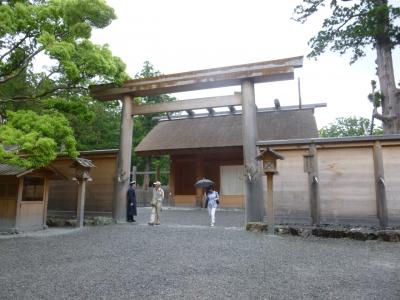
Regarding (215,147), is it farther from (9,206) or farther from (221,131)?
(9,206)

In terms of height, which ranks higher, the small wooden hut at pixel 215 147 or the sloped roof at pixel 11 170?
the small wooden hut at pixel 215 147

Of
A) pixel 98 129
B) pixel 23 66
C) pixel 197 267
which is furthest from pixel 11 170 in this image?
pixel 98 129

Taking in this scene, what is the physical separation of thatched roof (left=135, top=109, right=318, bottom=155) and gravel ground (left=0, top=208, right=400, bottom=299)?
9.33 m

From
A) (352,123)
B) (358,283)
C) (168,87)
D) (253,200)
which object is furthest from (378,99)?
(352,123)

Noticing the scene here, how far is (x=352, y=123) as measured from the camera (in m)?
35.5

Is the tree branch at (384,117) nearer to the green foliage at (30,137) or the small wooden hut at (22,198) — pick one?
the green foliage at (30,137)

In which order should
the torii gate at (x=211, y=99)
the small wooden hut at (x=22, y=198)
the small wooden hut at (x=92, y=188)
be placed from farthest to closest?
the small wooden hut at (x=92, y=188), the small wooden hut at (x=22, y=198), the torii gate at (x=211, y=99)

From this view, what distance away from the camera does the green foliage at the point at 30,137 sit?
6.73 meters

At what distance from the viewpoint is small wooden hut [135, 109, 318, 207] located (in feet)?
54.5

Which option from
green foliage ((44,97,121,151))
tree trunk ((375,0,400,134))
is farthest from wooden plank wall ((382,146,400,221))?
green foliage ((44,97,121,151))

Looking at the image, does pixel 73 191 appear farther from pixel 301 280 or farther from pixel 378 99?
pixel 378 99

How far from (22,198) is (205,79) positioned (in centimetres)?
Answer: 692

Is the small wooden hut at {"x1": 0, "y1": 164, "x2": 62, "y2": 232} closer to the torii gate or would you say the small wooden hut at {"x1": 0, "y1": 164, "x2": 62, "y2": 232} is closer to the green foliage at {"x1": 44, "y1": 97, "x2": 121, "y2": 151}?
the torii gate

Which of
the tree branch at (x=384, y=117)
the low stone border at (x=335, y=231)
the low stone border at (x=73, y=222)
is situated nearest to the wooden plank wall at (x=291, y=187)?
the low stone border at (x=335, y=231)
